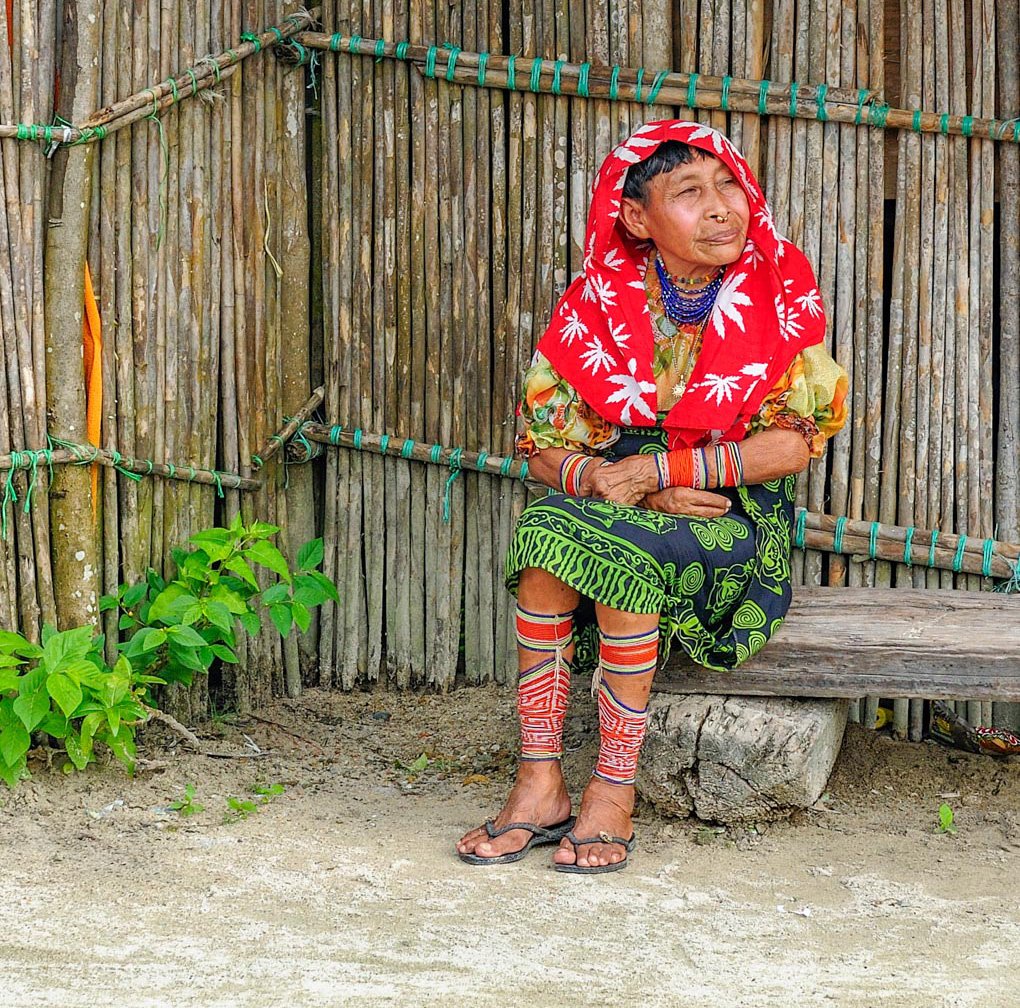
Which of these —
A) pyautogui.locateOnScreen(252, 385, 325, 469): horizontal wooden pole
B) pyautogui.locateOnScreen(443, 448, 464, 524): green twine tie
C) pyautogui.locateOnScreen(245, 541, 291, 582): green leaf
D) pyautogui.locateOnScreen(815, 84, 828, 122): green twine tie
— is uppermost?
pyautogui.locateOnScreen(815, 84, 828, 122): green twine tie

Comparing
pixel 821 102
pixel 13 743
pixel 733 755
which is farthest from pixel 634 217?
pixel 13 743

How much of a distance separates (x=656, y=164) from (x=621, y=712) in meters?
1.32

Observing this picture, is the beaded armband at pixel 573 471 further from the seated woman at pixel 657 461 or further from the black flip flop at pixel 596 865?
the black flip flop at pixel 596 865

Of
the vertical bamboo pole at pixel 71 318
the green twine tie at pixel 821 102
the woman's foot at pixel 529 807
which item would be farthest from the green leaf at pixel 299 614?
the green twine tie at pixel 821 102

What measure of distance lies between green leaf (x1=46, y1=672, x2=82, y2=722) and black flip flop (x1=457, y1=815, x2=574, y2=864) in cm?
98

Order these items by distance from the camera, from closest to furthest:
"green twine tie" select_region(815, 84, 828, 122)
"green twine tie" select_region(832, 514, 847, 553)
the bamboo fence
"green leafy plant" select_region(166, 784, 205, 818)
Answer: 1. "green leafy plant" select_region(166, 784, 205, 818)
2. the bamboo fence
3. "green twine tie" select_region(815, 84, 828, 122)
4. "green twine tie" select_region(832, 514, 847, 553)

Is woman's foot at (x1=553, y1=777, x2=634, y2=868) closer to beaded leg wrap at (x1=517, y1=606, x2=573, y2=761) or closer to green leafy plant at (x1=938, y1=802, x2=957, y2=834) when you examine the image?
beaded leg wrap at (x1=517, y1=606, x2=573, y2=761)

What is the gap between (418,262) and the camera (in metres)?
4.29

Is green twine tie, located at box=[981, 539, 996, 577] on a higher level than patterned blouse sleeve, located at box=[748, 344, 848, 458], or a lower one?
lower

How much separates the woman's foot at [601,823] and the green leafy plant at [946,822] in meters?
0.80

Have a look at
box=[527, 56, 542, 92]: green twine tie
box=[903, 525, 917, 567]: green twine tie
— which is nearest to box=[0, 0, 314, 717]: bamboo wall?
box=[527, 56, 542, 92]: green twine tie

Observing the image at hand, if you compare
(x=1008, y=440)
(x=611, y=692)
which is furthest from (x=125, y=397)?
(x=1008, y=440)

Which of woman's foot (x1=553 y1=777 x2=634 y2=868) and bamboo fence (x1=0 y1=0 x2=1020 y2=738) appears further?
bamboo fence (x1=0 y1=0 x2=1020 y2=738)

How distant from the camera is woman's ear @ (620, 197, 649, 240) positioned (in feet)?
11.3
